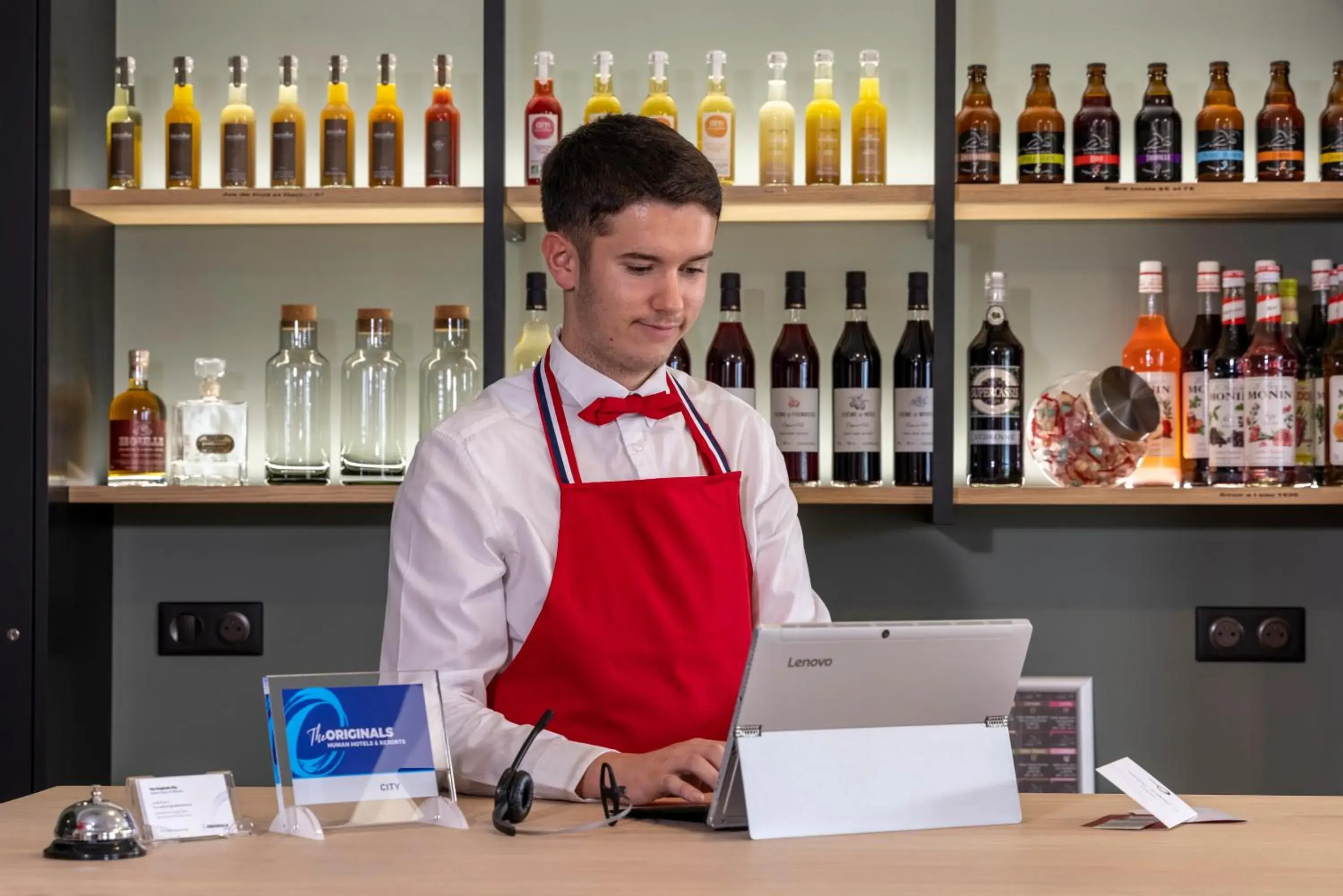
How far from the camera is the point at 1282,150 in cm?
206

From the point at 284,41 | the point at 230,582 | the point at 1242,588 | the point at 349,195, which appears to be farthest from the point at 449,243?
the point at 1242,588

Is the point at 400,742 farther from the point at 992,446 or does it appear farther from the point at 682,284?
the point at 992,446

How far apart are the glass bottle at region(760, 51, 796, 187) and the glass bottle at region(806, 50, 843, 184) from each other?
0.03 meters

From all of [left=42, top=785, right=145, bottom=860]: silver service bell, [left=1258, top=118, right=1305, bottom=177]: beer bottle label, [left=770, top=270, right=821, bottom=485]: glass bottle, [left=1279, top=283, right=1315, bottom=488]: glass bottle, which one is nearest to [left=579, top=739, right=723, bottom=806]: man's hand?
[left=42, top=785, right=145, bottom=860]: silver service bell

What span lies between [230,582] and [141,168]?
650 mm

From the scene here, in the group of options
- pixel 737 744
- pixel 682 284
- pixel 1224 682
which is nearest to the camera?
pixel 737 744

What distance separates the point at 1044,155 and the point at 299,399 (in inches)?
44.5

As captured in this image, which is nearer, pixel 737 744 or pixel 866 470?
pixel 737 744

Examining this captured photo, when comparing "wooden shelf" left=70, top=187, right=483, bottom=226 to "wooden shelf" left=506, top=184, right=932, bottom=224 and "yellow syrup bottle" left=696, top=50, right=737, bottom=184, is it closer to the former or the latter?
"wooden shelf" left=506, top=184, right=932, bottom=224

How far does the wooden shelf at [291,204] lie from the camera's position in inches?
81.4

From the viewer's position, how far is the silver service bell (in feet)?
3.24

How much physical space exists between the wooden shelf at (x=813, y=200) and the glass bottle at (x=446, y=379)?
8.6 inches

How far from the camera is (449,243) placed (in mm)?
2297

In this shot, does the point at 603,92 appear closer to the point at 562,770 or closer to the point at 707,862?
the point at 562,770
